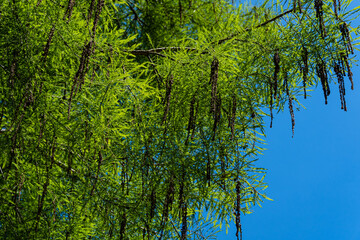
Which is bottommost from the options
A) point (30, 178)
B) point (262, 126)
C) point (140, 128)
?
point (30, 178)

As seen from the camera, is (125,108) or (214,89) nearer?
(214,89)

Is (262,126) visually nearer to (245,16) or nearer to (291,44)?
(291,44)

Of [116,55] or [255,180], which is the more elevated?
[116,55]

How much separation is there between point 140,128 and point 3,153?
698 mm

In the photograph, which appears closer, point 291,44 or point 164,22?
point 291,44

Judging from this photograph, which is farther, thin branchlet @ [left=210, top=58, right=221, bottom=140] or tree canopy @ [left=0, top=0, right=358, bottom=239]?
tree canopy @ [left=0, top=0, right=358, bottom=239]

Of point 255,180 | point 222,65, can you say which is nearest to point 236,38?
point 222,65

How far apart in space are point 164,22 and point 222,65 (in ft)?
4.24

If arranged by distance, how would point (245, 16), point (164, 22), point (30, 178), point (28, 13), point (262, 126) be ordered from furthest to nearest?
point (164, 22) < point (245, 16) < point (262, 126) < point (30, 178) < point (28, 13)

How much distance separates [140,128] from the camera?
1.97 m

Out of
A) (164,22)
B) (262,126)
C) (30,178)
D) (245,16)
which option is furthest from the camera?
(164,22)

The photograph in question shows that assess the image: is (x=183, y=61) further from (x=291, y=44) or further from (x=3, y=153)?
(x=3, y=153)

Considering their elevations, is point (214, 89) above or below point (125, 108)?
below

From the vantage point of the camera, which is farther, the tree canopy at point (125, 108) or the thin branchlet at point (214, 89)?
the tree canopy at point (125, 108)
